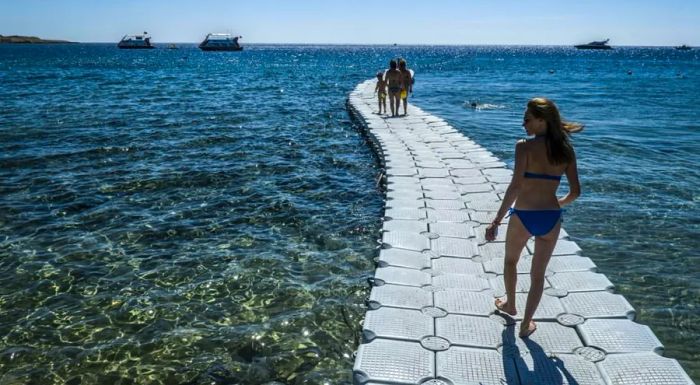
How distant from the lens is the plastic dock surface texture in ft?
14.5

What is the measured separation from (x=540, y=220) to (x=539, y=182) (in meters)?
0.34

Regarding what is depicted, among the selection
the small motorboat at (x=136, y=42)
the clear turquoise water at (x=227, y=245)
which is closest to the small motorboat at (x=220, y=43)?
the small motorboat at (x=136, y=42)

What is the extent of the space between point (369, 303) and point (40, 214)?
761 cm

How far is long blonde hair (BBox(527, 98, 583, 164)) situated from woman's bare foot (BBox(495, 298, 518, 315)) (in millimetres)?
1730

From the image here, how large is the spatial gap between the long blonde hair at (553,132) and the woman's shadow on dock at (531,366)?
179 centimetres

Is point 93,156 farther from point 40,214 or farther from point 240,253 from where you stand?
point 240,253

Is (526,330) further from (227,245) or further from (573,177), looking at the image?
(227,245)

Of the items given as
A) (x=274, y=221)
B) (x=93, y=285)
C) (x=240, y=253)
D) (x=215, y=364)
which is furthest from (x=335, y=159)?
(x=215, y=364)

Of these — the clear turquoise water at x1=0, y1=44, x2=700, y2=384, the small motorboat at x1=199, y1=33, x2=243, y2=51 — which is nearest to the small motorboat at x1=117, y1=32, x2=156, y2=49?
the small motorboat at x1=199, y1=33, x2=243, y2=51

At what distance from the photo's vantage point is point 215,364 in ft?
17.6

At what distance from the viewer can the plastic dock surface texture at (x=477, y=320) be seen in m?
4.42

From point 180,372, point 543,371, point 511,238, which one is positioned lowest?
point 180,372

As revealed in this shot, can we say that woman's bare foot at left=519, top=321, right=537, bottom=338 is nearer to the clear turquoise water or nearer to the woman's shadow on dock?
the woman's shadow on dock

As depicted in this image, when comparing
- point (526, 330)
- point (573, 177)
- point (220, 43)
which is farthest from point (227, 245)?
point (220, 43)
